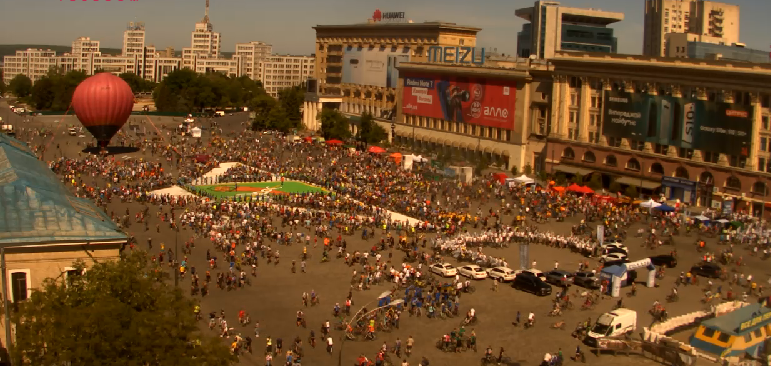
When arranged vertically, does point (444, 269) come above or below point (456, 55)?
below

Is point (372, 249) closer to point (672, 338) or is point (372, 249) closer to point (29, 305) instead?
point (672, 338)

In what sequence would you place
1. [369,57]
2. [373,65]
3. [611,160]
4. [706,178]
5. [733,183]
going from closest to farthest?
1. [733,183]
2. [706,178]
3. [611,160]
4. [373,65]
5. [369,57]

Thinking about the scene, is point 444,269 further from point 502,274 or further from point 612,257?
point 612,257

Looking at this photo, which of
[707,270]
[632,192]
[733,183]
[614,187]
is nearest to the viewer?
[707,270]

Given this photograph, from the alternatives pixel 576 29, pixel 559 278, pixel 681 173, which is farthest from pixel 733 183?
pixel 576 29

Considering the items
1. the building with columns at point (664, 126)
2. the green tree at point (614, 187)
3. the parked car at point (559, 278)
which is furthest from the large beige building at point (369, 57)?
the parked car at point (559, 278)

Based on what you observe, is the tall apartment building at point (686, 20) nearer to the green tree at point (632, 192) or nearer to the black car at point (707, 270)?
the green tree at point (632, 192)

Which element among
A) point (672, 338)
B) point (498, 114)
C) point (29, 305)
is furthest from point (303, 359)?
point (498, 114)
